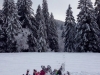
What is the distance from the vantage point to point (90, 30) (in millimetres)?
32312

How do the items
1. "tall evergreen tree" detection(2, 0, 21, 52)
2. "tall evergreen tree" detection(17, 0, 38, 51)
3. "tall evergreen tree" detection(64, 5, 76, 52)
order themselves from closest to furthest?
"tall evergreen tree" detection(2, 0, 21, 52) < "tall evergreen tree" detection(17, 0, 38, 51) < "tall evergreen tree" detection(64, 5, 76, 52)

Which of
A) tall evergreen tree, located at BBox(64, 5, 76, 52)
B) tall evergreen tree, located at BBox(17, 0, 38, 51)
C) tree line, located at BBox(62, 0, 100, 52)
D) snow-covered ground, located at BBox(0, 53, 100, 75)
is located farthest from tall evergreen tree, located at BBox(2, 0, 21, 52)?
snow-covered ground, located at BBox(0, 53, 100, 75)

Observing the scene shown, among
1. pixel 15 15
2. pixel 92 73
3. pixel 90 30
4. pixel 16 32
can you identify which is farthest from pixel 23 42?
pixel 92 73

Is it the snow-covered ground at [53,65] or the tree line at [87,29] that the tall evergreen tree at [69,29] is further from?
the snow-covered ground at [53,65]

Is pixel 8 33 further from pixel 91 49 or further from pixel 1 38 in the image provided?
pixel 91 49

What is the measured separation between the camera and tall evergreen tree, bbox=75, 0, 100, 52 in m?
31.7

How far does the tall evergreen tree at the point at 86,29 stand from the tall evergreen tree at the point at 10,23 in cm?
1112

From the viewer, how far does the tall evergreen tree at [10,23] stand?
34.4 metres

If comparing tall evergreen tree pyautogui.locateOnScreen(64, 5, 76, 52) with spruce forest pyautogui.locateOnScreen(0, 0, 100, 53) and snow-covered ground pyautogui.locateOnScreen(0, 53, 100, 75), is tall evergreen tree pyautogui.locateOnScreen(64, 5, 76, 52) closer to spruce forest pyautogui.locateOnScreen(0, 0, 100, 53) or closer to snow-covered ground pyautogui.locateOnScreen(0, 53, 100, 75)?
spruce forest pyautogui.locateOnScreen(0, 0, 100, 53)

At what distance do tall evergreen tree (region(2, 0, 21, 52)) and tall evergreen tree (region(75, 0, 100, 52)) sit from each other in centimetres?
1112

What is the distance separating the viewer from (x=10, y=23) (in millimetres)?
34781

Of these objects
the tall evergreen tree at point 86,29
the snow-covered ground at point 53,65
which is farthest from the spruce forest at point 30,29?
the snow-covered ground at point 53,65

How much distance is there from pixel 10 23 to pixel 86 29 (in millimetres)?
13431

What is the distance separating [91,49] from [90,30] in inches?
127
